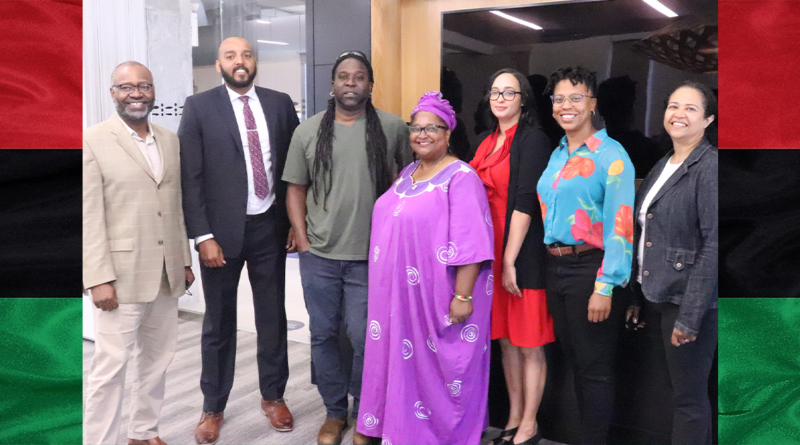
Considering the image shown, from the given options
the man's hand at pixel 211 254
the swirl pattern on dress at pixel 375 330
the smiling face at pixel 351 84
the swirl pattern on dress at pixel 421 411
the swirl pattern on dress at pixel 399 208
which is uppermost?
the smiling face at pixel 351 84

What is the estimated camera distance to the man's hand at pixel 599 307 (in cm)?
238

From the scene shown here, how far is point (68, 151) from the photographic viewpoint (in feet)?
7.84

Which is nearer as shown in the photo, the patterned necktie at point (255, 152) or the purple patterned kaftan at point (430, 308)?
the purple patterned kaftan at point (430, 308)

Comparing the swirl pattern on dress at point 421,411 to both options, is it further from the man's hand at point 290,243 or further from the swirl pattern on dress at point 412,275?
the man's hand at point 290,243

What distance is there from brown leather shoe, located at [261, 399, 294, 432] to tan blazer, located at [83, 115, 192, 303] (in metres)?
0.79

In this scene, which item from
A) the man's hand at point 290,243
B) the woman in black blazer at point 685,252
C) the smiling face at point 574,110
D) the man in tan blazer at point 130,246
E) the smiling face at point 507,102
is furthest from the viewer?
the man's hand at point 290,243

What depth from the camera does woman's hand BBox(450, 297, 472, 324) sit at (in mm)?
2469

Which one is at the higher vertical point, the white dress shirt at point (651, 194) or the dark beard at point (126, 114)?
the dark beard at point (126, 114)

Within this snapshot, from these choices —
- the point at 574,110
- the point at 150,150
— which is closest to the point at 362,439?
the point at 150,150

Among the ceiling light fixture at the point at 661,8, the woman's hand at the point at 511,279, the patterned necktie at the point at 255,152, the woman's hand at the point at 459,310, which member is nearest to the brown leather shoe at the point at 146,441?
the patterned necktie at the point at 255,152

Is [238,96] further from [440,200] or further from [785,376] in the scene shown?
[785,376]

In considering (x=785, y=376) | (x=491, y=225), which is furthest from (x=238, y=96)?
(x=785, y=376)

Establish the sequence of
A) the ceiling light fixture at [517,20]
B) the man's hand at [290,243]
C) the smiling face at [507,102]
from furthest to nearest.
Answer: the man's hand at [290,243] < the ceiling light fixture at [517,20] < the smiling face at [507,102]

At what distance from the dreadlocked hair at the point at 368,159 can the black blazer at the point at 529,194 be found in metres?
0.51
